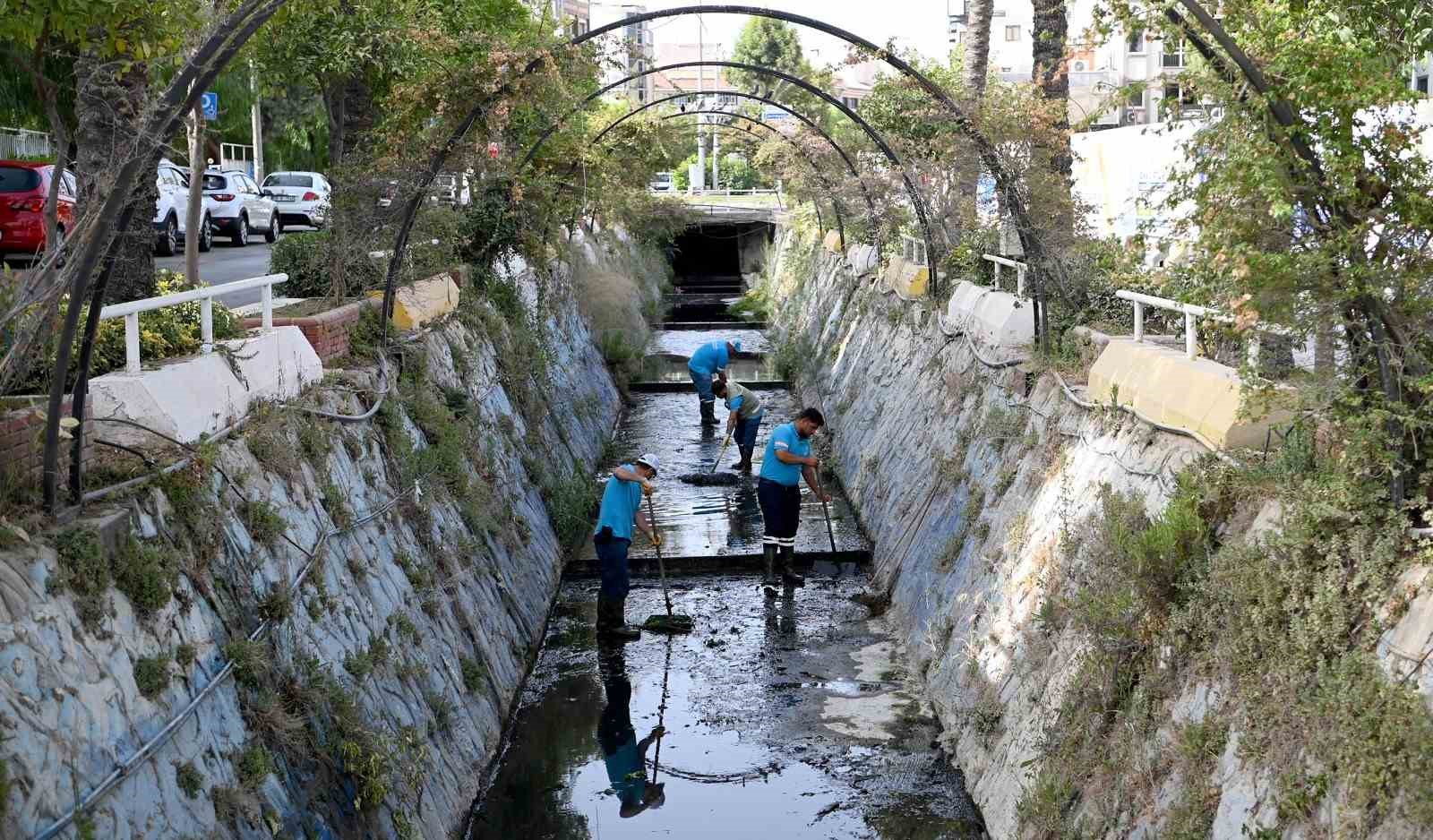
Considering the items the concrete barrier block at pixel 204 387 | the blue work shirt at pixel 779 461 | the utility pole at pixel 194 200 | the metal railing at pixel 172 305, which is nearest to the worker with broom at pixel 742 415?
the blue work shirt at pixel 779 461

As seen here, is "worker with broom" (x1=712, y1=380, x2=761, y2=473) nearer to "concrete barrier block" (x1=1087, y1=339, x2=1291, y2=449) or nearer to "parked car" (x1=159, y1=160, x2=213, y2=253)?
"concrete barrier block" (x1=1087, y1=339, x2=1291, y2=449)

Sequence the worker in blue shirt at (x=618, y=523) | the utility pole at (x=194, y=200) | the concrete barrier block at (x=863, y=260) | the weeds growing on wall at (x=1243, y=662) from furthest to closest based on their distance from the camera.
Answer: the concrete barrier block at (x=863, y=260)
the utility pole at (x=194, y=200)
the worker in blue shirt at (x=618, y=523)
the weeds growing on wall at (x=1243, y=662)

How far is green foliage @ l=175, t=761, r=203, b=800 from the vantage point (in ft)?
20.2

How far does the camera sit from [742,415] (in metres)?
20.2

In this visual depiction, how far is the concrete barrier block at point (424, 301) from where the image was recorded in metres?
13.9

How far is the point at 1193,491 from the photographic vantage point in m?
7.97

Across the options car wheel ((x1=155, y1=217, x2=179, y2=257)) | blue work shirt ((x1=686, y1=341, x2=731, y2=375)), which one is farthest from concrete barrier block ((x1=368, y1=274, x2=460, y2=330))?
car wheel ((x1=155, y1=217, x2=179, y2=257))

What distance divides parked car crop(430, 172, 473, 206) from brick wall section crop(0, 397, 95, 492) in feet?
27.9

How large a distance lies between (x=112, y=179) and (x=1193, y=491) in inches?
224

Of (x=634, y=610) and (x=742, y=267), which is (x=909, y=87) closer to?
(x=634, y=610)

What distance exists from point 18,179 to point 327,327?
10.8m

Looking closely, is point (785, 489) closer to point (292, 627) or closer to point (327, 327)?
point (327, 327)

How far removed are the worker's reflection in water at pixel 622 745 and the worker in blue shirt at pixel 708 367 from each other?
1051 cm

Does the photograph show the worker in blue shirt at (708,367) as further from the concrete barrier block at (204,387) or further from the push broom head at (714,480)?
the concrete barrier block at (204,387)
